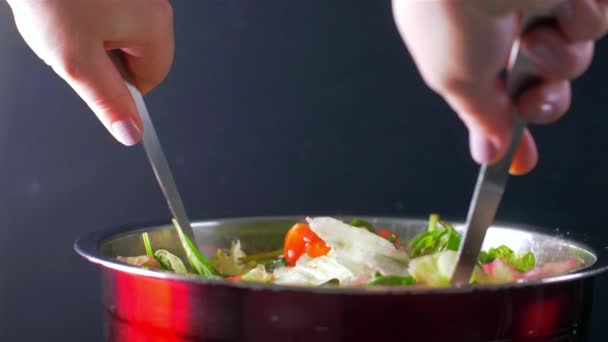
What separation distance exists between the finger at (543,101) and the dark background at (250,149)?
0.74 metres

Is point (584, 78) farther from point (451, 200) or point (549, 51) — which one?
point (549, 51)

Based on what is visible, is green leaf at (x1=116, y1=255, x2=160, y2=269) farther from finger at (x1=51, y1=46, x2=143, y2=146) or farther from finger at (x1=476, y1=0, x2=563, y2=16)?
finger at (x1=476, y1=0, x2=563, y2=16)

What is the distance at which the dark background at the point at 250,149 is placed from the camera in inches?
51.0

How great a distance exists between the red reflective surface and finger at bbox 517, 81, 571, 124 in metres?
0.17

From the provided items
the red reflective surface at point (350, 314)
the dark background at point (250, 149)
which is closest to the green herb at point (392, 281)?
the red reflective surface at point (350, 314)

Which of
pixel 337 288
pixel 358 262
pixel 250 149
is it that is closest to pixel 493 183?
pixel 337 288

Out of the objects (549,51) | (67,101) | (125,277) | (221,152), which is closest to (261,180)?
(221,152)

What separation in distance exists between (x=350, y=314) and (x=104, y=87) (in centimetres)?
39

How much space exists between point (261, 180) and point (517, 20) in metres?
0.88

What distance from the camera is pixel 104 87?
2.92 ft

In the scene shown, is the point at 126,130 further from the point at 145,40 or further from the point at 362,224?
the point at 362,224

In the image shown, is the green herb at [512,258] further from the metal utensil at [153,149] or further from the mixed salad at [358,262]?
the metal utensil at [153,149]

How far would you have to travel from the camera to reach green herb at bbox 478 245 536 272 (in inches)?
36.5

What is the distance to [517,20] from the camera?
50 centimetres
